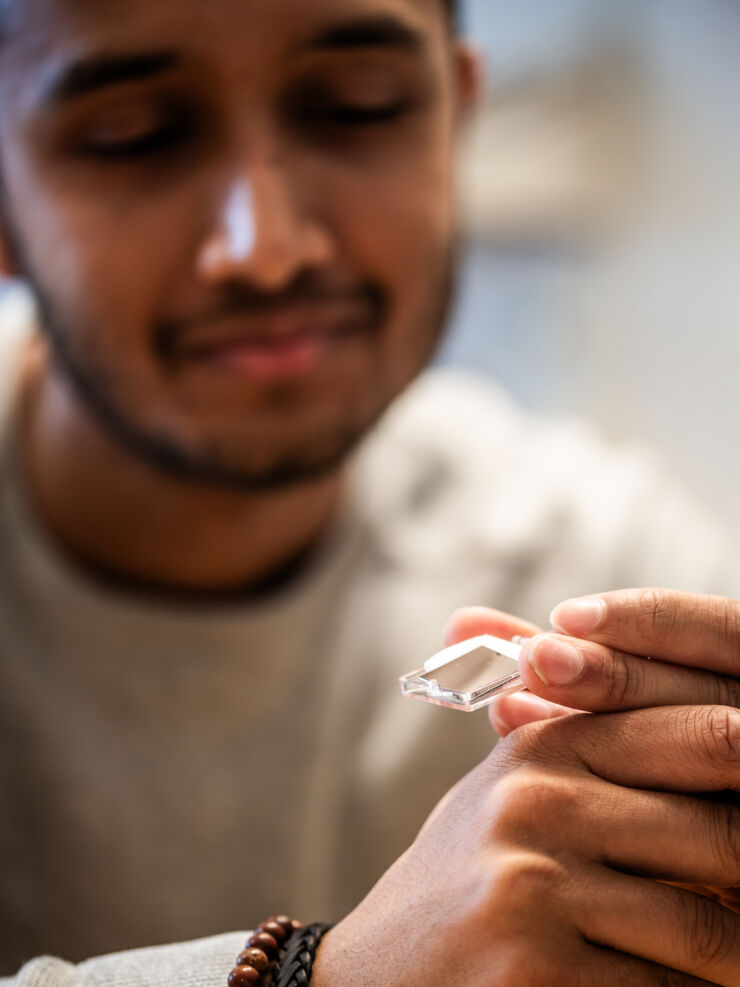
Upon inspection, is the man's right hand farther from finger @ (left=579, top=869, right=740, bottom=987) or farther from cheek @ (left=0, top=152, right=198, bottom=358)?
cheek @ (left=0, top=152, right=198, bottom=358)

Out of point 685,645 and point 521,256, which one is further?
point 521,256

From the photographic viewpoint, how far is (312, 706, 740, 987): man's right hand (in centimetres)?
35

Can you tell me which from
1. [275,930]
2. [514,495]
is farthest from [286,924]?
[514,495]

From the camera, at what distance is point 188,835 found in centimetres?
82

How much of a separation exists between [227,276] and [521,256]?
1004mm

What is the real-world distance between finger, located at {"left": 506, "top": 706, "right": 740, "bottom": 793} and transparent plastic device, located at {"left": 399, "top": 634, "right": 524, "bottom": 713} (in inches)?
1.1

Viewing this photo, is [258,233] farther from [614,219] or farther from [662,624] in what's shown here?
[614,219]

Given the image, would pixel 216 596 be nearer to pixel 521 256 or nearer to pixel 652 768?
pixel 652 768

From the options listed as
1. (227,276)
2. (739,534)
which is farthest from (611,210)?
(227,276)

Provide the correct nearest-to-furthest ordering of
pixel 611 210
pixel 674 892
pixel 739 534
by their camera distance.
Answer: pixel 674 892 → pixel 739 534 → pixel 611 210

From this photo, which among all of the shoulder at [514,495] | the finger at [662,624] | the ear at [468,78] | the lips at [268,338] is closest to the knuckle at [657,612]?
the finger at [662,624]

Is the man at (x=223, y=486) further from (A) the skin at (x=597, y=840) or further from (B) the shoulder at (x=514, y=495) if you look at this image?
(A) the skin at (x=597, y=840)

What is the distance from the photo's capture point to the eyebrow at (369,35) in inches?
27.8

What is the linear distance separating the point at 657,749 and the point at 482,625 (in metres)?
0.08
